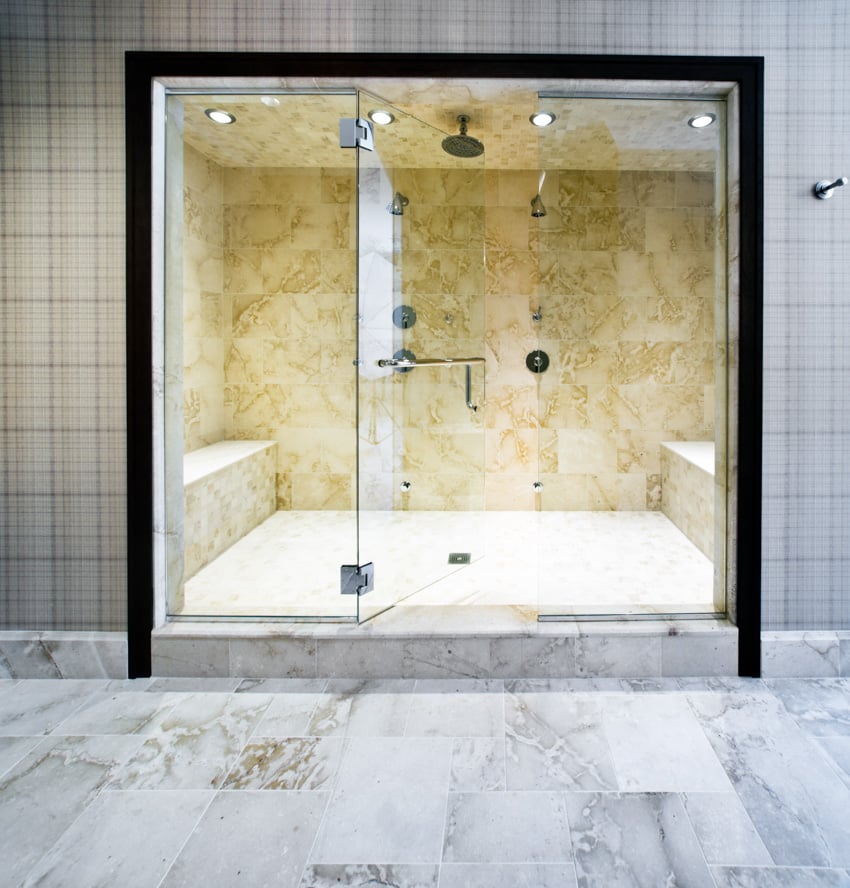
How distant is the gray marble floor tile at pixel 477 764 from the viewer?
1.32 meters

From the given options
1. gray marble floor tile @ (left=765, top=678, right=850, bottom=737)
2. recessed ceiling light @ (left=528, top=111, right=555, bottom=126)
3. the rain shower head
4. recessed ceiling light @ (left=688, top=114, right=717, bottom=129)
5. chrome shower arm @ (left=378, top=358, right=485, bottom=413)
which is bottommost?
gray marble floor tile @ (left=765, top=678, right=850, bottom=737)

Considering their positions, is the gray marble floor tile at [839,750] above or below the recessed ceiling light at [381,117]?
below

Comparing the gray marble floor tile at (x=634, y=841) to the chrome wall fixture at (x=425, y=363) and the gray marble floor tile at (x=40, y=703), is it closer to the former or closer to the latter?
the gray marble floor tile at (x=40, y=703)

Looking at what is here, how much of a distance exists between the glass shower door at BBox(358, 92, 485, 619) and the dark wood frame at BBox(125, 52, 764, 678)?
9.6 inches

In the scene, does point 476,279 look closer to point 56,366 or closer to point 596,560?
point 596,560

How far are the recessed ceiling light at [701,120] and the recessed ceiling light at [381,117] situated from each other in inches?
40.5

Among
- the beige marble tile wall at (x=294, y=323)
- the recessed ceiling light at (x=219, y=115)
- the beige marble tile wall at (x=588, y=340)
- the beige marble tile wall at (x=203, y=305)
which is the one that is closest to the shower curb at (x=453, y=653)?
the beige marble tile wall at (x=588, y=340)

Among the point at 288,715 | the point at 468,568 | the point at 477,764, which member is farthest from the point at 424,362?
the point at 477,764

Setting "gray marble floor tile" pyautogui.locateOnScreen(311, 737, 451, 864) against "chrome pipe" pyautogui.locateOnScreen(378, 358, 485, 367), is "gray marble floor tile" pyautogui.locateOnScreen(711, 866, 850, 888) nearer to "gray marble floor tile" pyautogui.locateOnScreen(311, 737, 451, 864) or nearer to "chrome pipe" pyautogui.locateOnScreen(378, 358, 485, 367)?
"gray marble floor tile" pyautogui.locateOnScreen(311, 737, 451, 864)

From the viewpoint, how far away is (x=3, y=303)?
1776 mm

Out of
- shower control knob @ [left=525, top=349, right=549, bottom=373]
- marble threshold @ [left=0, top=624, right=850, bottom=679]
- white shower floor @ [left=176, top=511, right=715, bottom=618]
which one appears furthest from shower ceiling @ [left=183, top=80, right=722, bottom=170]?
marble threshold @ [left=0, top=624, right=850, bottom=679]

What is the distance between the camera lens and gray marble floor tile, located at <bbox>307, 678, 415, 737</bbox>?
5.03 feet

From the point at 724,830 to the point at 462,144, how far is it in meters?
2.67

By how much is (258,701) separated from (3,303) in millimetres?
1443
